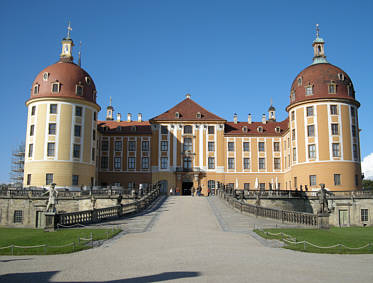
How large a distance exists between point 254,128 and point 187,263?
47.0m

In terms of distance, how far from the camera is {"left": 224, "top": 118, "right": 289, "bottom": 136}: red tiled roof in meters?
55.3

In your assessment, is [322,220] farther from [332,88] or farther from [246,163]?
[246,163]

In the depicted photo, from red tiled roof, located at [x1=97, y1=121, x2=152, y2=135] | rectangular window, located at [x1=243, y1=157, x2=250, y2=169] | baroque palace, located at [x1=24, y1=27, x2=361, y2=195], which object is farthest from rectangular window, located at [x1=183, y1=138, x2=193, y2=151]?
rectangular window, located at [x1=243, y1=157, x2=250, y2=169]

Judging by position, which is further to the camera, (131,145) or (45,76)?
(131,145)

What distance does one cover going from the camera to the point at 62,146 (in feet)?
143

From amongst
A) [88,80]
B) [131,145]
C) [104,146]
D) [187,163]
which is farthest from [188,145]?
[88,80]

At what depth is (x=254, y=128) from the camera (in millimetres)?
57594

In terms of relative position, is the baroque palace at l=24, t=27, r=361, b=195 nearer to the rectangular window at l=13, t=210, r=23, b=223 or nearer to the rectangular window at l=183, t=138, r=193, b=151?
the rectangular window at l=183, t=138, r=193, b=151

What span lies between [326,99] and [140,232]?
31.9 metres

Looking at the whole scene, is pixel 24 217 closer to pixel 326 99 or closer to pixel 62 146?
pixel 62 146

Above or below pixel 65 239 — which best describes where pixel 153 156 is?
above

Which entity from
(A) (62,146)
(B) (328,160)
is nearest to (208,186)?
(B) (328,160)

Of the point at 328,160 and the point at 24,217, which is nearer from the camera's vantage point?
the point at 24,217

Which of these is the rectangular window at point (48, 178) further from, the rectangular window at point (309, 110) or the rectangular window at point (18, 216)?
the rectangular window at point (309, 110)
